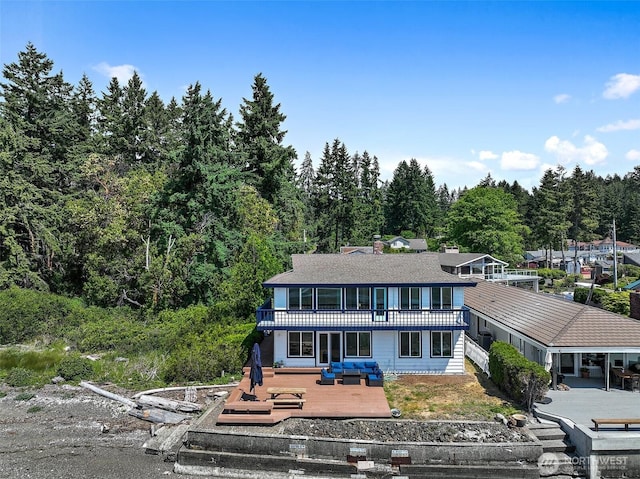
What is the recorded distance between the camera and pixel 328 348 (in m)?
21.4

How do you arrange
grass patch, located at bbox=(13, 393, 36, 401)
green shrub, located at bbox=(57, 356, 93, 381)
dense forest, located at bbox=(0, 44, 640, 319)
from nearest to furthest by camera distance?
grass patch, located at bbox=(13, 393, 36, 401) → green shrub, located at bbox=(57, 356, 93, 381) → dense forest, located at bbox=(0, 44, 640, 319)

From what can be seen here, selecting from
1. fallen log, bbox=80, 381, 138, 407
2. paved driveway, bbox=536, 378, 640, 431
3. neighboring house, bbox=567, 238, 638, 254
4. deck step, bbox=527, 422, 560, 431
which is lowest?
fallen log, bbox=80, 381, 138, 407

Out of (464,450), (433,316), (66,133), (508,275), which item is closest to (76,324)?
(66,133)

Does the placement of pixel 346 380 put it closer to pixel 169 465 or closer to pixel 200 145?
pixel 169 465

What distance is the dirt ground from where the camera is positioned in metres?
14.3

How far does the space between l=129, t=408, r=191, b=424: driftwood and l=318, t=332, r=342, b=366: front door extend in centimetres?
668

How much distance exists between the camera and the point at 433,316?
67.9 feet

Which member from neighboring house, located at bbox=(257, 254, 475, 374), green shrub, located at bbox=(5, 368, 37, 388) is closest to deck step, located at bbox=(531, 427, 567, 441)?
neighboring house, located at bbox=(257, 254, 475, 374)

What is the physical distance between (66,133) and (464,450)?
40.1 m

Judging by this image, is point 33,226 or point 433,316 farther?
point 33,226

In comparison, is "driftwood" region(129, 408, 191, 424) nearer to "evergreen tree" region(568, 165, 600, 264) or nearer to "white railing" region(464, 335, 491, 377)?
"white railing" region(464, 335, 491, 377)

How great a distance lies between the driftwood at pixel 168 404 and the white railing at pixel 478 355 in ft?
43.6

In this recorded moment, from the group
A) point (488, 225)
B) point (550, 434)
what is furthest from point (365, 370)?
point (488, 225)

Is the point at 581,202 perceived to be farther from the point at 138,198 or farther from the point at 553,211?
the point at 138,198
